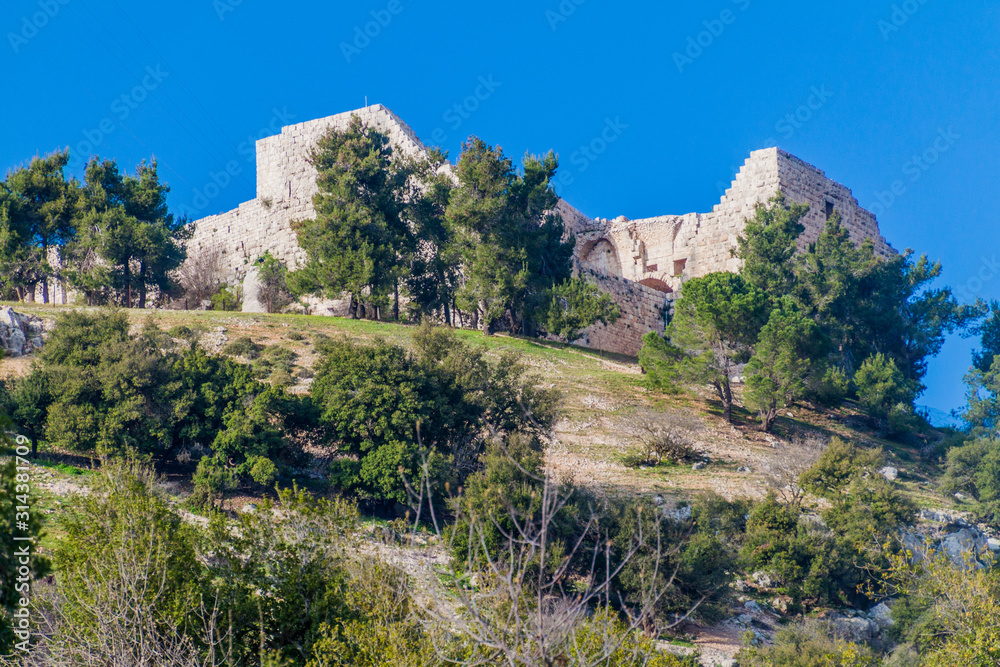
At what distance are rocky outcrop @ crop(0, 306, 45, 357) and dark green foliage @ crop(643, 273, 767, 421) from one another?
14.0 m

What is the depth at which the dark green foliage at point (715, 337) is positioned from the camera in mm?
22656

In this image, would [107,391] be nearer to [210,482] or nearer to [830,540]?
[210,482]

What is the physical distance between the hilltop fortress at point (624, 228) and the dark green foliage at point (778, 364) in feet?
28.9

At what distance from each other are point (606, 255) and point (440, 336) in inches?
746

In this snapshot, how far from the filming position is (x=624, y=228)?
3675cm

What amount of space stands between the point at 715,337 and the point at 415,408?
29.7 ft

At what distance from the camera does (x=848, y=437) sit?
23391 mm

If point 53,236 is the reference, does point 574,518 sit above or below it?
below

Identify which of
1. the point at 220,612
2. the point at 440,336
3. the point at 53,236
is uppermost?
the point at 53,236

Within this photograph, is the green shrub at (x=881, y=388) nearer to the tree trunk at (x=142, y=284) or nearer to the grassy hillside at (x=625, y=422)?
the grassy hillside at (x=625, y=422)

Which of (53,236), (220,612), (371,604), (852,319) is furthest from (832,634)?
(53,236)

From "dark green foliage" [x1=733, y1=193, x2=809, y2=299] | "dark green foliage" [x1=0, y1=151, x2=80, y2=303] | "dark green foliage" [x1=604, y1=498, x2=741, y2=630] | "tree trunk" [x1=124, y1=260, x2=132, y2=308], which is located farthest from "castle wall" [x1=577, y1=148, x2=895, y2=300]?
"dark green foliage" [x1=604, y1=498, x2=741, y2=630]

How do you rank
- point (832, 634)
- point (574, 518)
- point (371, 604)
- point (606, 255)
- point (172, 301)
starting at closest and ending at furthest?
point (371, 604)
point (832, 634)
point (574, 518)
point (172, 301)
point (606, 255)

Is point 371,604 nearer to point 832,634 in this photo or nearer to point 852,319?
point 832,634
